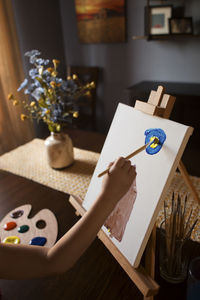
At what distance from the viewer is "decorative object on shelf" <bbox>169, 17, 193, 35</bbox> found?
212 centimetres

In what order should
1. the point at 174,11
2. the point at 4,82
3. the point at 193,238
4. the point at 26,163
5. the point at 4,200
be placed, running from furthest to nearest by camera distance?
the point at 4,82 < the point at 174,11 < the point at 26,163 < the point at 4,200 < the point at 193,238

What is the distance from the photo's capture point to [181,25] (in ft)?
7.06

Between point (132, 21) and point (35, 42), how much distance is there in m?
1.11

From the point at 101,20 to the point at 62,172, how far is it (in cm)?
203

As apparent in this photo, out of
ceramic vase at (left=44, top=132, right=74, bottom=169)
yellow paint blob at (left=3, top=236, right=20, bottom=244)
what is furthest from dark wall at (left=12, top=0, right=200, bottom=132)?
yellow paint blob at (left=3, top=236, right=20, bottom=244)

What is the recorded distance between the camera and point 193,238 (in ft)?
2.99

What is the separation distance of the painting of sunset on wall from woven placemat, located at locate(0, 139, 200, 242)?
1633mm

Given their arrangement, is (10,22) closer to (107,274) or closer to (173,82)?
(173,82)

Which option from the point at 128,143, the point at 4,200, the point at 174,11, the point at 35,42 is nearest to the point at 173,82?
the point at 174,11

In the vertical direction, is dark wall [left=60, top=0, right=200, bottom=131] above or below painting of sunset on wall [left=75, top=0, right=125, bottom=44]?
below

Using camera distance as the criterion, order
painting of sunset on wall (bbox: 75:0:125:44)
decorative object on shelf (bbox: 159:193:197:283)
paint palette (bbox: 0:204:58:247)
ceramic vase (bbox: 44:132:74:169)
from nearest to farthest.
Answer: decorative object on shelf (bbox: 159:193:197:283) → paint palette (bbox: 0:204:58:247) → ceramic vase (bbox: 44:132:74:169) → painting of sunset on wall (bbox: 75:0:125:44)

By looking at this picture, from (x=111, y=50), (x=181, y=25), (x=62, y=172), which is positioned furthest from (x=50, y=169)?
(x=111, y=50)

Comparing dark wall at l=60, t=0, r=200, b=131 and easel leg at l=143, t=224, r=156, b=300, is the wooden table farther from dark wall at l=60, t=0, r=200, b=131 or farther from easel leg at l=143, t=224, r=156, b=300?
dark wall at l=60, t=0, r=200, b=131

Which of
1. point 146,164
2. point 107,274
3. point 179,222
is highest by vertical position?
point 146,164
